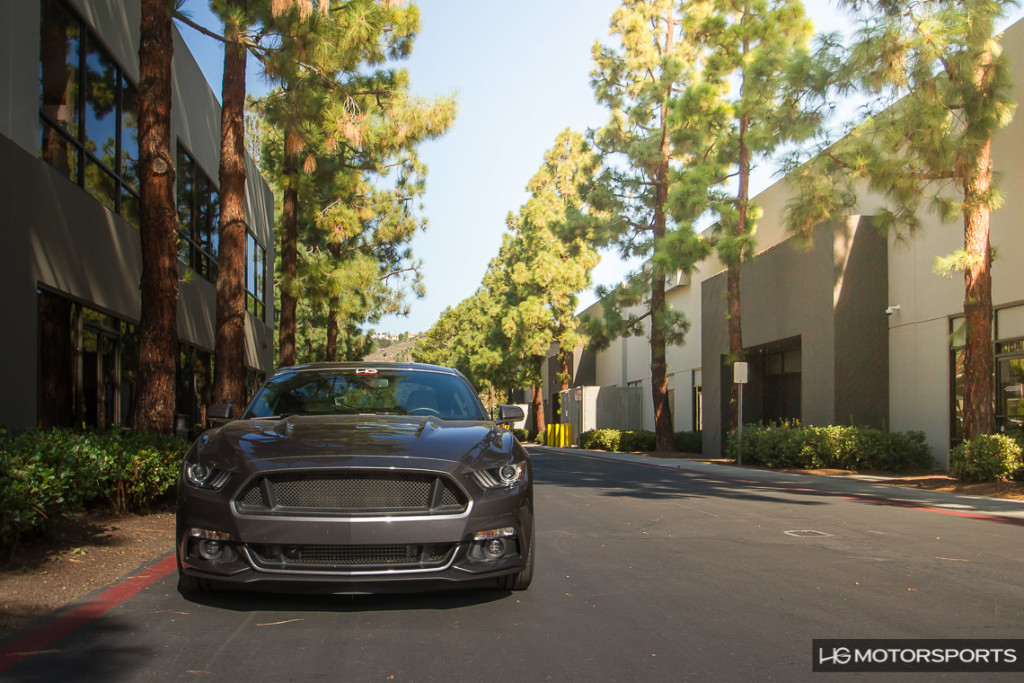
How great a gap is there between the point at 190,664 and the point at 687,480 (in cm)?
1400

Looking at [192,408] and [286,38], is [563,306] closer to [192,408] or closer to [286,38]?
[192,408]

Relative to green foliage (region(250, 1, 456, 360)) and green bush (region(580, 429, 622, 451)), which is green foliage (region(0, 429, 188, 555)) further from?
green bush (region(580, 429, 622, 451))

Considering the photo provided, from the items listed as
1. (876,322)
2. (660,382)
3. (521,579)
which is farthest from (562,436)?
(521,579)

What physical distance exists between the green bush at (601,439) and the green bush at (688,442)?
302cm

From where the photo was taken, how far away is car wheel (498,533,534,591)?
5557mm

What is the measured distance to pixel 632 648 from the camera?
4703mm

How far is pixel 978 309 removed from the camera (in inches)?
602

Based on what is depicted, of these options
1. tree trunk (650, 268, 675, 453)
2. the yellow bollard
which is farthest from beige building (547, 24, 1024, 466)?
the yellow bollard

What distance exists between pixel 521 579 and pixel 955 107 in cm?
1356

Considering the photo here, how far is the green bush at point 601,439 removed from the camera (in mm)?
38188

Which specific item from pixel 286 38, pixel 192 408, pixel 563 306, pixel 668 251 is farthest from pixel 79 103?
pixel 563 306

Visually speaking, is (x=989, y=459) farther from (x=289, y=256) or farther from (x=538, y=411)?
(x=538, y=411)

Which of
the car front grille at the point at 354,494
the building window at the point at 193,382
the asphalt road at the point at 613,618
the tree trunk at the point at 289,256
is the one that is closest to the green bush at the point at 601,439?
the tree trunk at the point at 289,256
